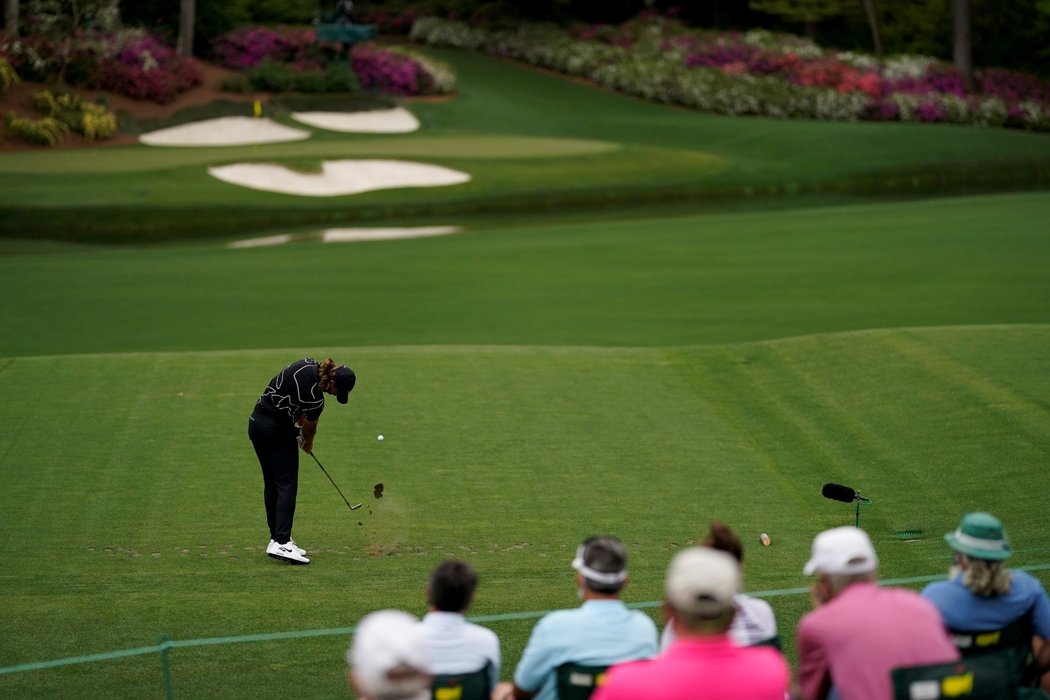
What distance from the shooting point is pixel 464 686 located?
16.9ft

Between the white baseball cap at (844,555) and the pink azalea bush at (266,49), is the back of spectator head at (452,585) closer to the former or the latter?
the white baseball cap at (844,555)

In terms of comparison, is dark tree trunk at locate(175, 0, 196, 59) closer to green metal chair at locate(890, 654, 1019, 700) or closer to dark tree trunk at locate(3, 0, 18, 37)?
dark tree trunk at locate(3, 0, 18, 37)

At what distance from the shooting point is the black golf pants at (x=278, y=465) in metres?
9.57

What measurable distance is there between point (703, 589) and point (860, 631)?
2.72ft

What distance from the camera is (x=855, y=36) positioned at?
62.0 metres

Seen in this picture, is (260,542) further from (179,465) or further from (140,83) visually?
(140,83)

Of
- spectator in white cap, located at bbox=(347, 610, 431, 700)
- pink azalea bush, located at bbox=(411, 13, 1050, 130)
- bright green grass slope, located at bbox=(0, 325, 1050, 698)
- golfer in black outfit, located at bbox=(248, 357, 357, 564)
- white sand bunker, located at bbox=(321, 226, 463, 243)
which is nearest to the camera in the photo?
spectator in white cap, located at bbox=(347, 610, 431, 700)

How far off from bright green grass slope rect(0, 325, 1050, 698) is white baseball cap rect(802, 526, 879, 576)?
116 inches

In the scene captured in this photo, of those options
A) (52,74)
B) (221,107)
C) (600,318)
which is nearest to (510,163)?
(221,107)

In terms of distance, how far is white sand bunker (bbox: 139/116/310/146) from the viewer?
128ft

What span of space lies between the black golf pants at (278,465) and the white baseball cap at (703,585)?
5.64m

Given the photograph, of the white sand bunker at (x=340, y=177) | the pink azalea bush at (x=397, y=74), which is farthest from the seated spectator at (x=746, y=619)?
the pink azalea bush at (x=397, y=74)

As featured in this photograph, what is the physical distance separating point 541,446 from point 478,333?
554 centimetres

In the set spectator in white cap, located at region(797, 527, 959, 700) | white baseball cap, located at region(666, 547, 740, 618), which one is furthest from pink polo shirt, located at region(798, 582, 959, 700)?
white baseball cap, located at region(666, 547, 740, 618)
